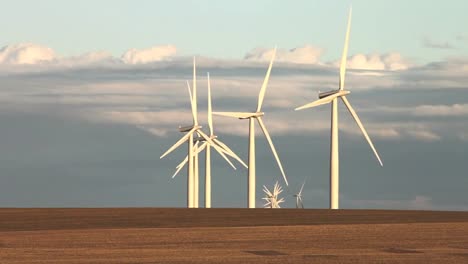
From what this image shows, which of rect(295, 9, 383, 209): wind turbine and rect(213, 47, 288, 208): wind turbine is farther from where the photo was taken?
rect(213, 47, 288, 208): wind turbine

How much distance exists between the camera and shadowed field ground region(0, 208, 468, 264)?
54156 mm

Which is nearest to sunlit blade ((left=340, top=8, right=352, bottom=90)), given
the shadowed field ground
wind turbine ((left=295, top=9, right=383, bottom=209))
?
wind turbine ((left=295, top=9, right=383, bottom=209))

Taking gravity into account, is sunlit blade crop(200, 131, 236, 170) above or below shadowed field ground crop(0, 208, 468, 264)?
above

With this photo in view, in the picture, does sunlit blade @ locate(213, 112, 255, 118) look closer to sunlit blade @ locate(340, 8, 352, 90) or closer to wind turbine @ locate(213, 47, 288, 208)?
wind turbine @ locate(213, 47, 288, 208)

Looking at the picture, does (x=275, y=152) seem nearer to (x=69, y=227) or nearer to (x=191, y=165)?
(x=191, y=165)

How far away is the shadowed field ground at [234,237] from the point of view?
5416 centimetres

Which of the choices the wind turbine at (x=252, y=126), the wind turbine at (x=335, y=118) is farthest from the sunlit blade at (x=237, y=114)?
the wind turbine at (x=335, y=118)

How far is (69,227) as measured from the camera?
289ft

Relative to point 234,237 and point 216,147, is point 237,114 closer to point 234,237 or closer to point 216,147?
point 216,147

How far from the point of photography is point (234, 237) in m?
71.9

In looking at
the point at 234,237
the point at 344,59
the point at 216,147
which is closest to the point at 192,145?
the point at 216,147

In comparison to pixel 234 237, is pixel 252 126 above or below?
above

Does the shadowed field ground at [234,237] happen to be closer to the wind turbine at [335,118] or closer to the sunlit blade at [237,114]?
the wind turbine at [335,118]

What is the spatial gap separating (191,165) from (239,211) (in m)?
23.9
